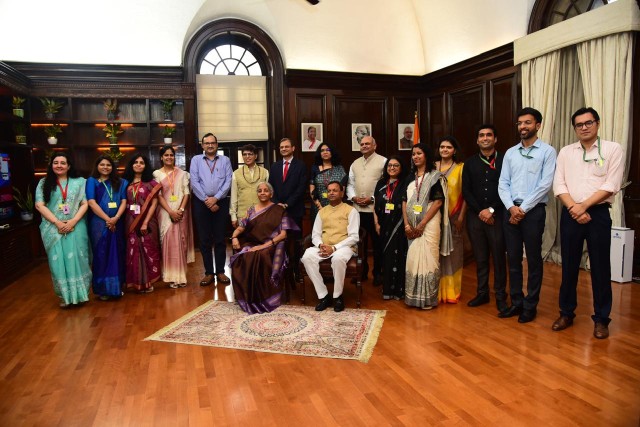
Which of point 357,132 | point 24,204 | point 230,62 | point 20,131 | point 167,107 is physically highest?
point 230,62

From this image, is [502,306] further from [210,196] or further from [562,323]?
[210,196]

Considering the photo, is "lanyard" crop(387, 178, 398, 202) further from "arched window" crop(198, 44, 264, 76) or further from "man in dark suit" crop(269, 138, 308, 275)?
"arched window" crop(198, 44, 264, 76)

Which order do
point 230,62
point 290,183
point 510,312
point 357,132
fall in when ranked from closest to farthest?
point 510,312 → point 290,183 → point 230,62 → point 357,132

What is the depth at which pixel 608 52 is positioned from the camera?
5.18 m

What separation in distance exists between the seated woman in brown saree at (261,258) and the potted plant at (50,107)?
4.29 m

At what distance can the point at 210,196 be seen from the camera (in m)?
5.34

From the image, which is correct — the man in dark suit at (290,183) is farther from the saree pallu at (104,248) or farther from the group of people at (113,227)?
the saree pallu at (104,248)

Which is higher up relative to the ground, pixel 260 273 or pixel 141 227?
pixel 141 227

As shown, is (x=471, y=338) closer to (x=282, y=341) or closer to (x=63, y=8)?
(x=282, y=341)

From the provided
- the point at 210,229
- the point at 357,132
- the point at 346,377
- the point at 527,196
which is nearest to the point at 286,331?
the point at 346,377

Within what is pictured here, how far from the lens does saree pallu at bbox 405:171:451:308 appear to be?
166 inches

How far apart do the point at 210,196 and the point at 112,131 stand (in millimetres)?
2876

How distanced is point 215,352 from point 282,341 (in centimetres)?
50

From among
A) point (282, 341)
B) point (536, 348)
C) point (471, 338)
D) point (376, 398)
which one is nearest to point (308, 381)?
point (376, 398)
